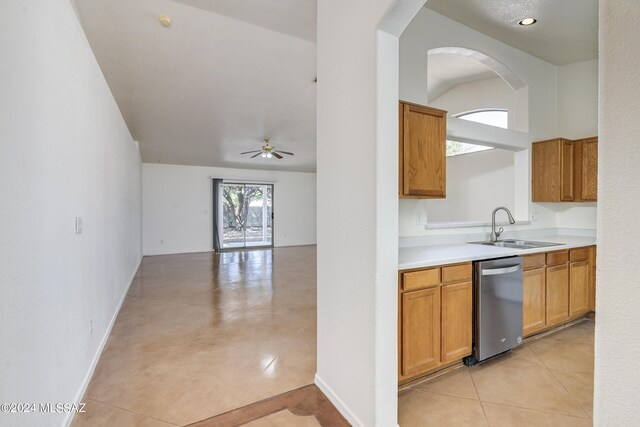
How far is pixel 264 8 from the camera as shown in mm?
2328

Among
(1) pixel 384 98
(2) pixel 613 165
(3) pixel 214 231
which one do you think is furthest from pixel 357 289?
(3) pixel 214 231

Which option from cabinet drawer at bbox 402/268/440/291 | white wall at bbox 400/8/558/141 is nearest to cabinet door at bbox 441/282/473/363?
cabinet drawer at bbox 402/268/440/291

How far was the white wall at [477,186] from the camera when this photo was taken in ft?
15.4

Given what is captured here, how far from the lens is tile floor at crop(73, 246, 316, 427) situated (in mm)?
1809

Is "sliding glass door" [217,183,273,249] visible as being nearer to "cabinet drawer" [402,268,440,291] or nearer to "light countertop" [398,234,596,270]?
"light countertop" [398,234,596,270]

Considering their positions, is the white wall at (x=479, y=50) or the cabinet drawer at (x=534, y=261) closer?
the cabinet drawer at (x=534, y=261)

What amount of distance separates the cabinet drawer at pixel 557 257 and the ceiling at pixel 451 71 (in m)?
2.93

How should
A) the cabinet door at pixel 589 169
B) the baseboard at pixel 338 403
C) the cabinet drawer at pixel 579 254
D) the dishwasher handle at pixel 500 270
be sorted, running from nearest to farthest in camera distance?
1. the baseboard at pixel 338 403
2. the dishwasher handle at pixel 500 270
3. the cabinet drawer at pixel 579 254
4. the cabinet door at pixel 589 169

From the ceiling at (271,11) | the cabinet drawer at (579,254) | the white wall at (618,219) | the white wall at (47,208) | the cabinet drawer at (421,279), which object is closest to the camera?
the white wall at (618,219)

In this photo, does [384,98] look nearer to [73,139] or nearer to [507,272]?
[507,272]

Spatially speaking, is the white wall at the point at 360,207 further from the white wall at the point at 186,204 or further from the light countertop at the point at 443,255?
the white wall at the point at 186,204

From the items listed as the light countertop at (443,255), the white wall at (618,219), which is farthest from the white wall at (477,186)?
the white wall at (618,219)

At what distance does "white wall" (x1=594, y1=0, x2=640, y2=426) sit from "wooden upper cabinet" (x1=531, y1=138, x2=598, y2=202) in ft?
11.4

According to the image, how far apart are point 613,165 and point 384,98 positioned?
3.25 ft
